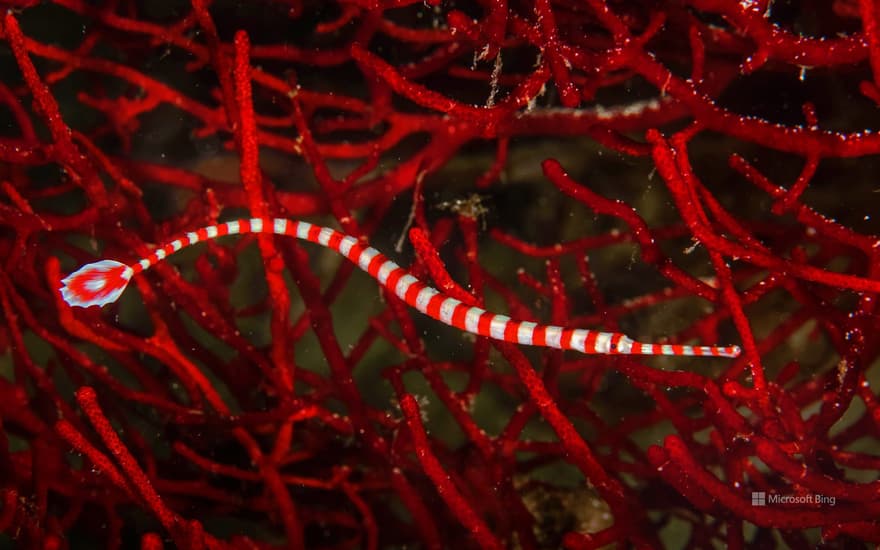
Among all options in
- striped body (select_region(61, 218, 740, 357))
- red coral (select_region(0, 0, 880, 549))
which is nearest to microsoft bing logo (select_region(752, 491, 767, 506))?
red coral (select_region(0, 0, 880, 549))

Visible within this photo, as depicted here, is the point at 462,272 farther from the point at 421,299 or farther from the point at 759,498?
the point at 759,498

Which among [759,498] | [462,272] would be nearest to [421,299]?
[462,272]

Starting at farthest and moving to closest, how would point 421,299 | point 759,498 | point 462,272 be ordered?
point 462,272 < point 421,299 < point 759,498

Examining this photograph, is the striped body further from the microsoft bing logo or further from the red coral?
the microsoft bing logo

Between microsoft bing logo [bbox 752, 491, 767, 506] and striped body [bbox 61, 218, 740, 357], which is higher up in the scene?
striped body [bbox 61, 218, 740, 357]

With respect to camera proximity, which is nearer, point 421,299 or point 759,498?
point 759,498

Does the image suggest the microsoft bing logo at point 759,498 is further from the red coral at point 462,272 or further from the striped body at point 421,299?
the striped body at point 421,299
